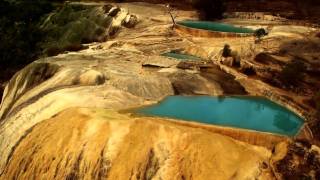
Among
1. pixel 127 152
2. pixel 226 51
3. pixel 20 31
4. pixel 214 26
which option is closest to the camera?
pixel 127 152

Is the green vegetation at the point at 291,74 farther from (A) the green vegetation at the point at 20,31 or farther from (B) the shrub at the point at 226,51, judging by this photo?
(A) the green vegetation at the point at 20,31

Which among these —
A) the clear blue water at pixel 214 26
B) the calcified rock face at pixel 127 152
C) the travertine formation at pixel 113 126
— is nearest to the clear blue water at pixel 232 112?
the travertine formation at pixel 113 126

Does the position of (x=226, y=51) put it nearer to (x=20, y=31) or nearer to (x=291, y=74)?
(x=291, y=74)

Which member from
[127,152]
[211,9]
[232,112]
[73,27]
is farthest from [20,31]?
[127,152]

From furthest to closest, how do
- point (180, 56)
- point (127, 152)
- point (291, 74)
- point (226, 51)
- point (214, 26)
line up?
point (214, 26) < point (180, 56) < point (226, 51) < point (291, 74) < point (127, 152)

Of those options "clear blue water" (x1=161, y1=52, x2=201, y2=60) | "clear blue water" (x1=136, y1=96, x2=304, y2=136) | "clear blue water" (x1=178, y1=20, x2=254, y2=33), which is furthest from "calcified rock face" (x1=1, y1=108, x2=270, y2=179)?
"clear blue water" (x1=178, y1=20, x2=254, y2=33)

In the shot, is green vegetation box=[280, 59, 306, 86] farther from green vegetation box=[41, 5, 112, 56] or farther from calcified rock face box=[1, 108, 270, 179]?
green vegetation box=[41, 5, 112, 56]

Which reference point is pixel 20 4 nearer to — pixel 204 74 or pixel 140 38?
pixel 140 38

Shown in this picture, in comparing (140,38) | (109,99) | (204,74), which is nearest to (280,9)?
(140,38)
